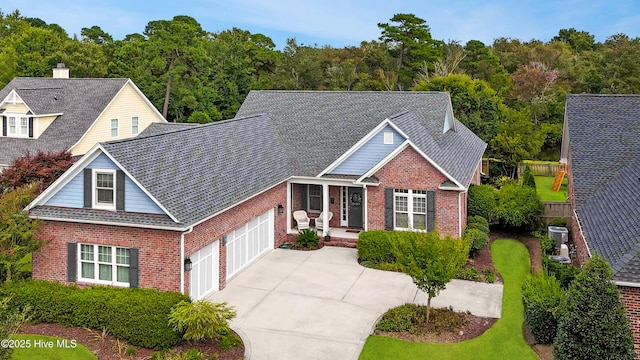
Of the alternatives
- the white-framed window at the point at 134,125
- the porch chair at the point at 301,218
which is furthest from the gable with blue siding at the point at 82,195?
the white-framed window at the point at 134,125

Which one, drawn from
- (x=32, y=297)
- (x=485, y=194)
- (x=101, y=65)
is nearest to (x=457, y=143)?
(x=485, y=194)

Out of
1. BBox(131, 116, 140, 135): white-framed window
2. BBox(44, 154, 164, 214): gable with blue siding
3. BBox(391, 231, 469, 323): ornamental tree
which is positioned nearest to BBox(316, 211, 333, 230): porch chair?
BBox(391, 231, 469, 323): ornamental tree

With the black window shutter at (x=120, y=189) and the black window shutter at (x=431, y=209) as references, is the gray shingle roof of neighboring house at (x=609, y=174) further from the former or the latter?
the black window shutter at (x=120, y=189)

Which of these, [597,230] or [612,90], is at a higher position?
[612,90]

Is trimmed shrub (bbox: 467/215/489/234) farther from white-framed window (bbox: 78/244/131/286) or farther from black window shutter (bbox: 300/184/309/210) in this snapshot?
white-framed window (bbox: 78/244/131/286)

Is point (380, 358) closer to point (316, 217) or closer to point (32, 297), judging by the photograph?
point (32, 297)

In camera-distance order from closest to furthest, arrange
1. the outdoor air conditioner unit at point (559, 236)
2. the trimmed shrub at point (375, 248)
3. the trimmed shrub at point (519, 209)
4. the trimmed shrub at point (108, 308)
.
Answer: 1. the trimmed shrub at point (108, 308)
2. the trimmed shrub at point (375, 248)
3. the outdoor air conditioner unit at point (559, 236)
4. the trimmed shrub at point (519, 209)

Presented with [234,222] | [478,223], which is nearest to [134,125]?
[234,222]
